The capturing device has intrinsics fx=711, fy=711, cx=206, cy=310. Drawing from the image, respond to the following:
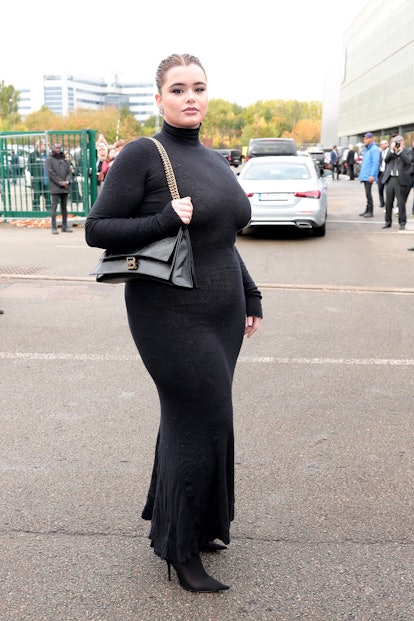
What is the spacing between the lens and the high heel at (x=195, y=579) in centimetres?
271

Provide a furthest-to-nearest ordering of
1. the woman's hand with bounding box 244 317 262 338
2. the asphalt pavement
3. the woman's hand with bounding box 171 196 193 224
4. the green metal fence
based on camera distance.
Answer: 1. the green metal fence
2. the woman's hand with bounding box 244 317 262 338
3. the asphalt pavement
4. the woman's hand with bounding box 171 196 193 224

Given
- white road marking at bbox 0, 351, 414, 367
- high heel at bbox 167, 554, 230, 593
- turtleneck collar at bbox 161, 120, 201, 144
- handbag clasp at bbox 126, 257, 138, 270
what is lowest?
white road marking at bbox 0, 351, 414, 367

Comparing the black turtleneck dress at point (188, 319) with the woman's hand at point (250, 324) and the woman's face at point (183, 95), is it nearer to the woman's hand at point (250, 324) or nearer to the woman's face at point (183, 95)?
the woman's face at point (183, 95)

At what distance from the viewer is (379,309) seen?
7.85 metres

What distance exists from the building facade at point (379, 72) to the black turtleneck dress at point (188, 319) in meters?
59.5

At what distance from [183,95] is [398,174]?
41.6 ft

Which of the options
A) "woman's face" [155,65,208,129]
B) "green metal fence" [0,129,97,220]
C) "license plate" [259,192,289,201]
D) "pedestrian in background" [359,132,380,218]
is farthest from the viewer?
"pedestrian in background" [359,132,380,218]

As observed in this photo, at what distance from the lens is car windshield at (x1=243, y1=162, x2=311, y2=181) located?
14.0 meters

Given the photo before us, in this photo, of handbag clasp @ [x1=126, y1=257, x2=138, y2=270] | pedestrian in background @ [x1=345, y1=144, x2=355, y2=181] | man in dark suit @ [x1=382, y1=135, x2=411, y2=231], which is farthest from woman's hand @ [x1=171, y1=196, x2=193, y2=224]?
pedestrian in background @ [x1=345, y1=144, x2=355, y2=181]

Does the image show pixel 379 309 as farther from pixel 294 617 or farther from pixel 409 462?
pixel 294 617

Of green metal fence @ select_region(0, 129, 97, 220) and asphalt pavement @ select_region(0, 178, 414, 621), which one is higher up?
green metal fence @ select_region(0, 129, 97, 220)

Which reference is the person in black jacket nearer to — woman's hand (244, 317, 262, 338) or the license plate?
the license plate

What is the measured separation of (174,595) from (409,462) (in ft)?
5.74

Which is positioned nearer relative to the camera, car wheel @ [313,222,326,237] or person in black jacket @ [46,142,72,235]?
car wheel @ [313,222,326,237]
